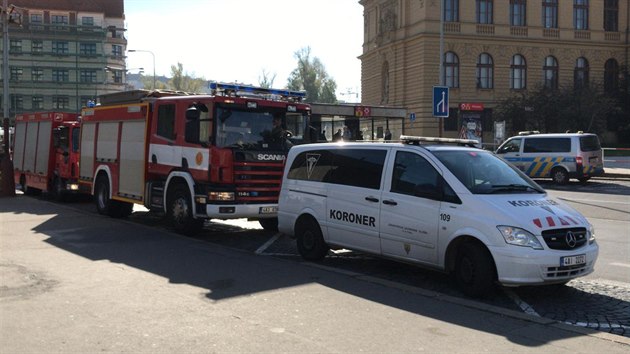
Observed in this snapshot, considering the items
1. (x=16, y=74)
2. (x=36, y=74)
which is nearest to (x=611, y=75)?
(x=36, y=74)

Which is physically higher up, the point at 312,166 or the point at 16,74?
the point at 16,74

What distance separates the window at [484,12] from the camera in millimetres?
56906

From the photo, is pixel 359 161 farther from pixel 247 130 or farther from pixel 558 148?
pixel 558 148

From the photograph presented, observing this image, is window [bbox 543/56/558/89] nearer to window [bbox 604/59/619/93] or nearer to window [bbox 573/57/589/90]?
window [bbox 573/57/589/90]

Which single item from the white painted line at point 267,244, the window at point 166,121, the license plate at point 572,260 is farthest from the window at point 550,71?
the license plate at point 572,260

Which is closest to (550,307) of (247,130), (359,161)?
(359,161)

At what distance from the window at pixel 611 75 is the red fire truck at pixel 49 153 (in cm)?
5454

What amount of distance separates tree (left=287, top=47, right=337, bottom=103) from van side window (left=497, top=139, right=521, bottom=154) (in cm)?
7059

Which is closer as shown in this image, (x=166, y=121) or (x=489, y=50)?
(x=166, y=121)

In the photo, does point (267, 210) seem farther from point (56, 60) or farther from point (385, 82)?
point (56, 60)

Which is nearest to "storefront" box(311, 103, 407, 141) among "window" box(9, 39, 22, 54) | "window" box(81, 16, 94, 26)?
"window" box(9, 39, 22, 54)

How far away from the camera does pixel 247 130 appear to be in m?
11.4

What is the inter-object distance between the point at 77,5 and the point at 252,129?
9215 cm

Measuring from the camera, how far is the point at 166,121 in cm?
1220
